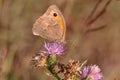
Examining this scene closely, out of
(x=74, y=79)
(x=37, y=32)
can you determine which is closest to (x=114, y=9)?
(x=37, y=32)

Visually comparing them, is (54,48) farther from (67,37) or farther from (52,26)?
(67,37)

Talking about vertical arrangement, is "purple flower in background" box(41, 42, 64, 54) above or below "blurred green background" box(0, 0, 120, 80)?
below

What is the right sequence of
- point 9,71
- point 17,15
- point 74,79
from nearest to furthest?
point 74,79 → point 9,71 → point 17,15

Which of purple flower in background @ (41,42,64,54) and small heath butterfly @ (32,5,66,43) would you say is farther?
small heath butterfly @ (32,5,66,43)

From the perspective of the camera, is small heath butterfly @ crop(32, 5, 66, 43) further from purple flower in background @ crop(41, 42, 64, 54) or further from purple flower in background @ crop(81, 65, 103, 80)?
purple flower in background @ crop(81, 65, 103, 80)

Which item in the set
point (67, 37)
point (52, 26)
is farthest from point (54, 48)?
point (67, 37)

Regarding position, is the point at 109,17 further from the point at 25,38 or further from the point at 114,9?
the point at 25,38

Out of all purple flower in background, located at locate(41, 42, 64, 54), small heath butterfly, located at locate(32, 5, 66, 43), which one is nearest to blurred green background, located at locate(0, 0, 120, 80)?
small heath butterfly, located at locate(32, 5, 66, 43)
